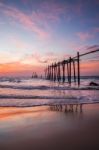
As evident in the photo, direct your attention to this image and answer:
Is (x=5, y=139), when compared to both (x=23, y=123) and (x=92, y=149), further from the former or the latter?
(x=92, y=149)

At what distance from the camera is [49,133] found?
414 centimetres

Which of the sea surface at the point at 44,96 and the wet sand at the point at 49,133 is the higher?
the wet sand at the point at 49,133

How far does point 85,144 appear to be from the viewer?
3.50 meters

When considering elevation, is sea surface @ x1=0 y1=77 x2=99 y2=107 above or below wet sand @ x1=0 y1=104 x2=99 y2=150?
below

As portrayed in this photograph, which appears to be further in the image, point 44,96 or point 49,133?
point 44,96

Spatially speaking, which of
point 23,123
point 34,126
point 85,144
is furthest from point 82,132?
point 23,123

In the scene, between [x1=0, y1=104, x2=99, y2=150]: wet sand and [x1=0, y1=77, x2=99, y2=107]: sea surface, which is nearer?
[x1=0, y1=104, x2=99, y2=150]: wet sand

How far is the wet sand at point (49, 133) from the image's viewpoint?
11.2 ft

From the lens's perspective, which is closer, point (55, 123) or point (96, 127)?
point (96, 127)

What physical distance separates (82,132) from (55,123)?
3.16ft

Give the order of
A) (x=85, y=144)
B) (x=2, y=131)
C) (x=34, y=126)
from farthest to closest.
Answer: (x=34, y=126) < (x=2, y=131) < (x=85, y=144)

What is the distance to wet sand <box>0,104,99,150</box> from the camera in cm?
342

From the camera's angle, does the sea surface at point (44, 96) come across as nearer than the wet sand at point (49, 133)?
No

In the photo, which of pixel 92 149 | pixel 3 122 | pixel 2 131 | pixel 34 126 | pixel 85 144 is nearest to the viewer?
pixel 92 149
